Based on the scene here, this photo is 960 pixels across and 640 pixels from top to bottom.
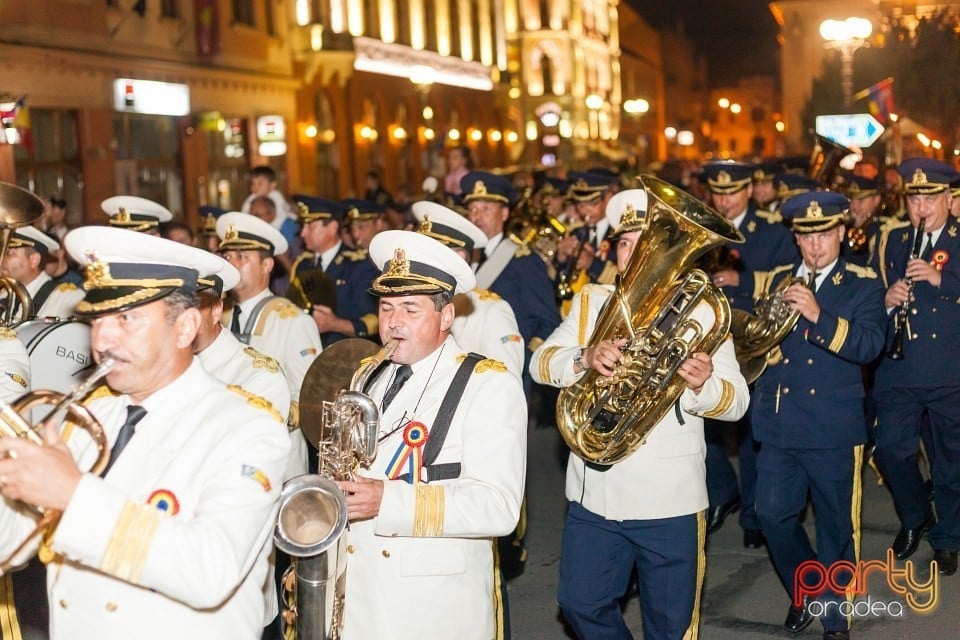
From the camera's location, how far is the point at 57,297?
767cm

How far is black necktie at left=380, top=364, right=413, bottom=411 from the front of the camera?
4504mm

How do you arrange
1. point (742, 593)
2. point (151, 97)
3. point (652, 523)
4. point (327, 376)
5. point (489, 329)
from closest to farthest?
point (652, 523), point (327, 376), point (489, 329), point (742, 593), point (151, 97)

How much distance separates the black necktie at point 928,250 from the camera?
26.3 ft

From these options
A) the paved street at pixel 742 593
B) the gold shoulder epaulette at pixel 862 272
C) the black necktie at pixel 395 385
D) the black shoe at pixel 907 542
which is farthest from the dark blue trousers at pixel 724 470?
the black necktie at pixel 395 385

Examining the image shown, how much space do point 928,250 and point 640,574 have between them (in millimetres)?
3677

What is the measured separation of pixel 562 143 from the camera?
6688 centimetres

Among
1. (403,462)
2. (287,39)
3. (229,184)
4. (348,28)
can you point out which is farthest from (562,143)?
(403,462)

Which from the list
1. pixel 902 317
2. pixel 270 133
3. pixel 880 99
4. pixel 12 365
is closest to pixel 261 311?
pixel 12 365

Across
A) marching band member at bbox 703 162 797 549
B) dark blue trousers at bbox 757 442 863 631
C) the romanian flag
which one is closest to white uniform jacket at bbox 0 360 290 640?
dark blue trousers at bbox 757 442 863 631

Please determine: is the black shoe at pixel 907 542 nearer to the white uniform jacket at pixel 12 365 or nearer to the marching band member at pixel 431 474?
the marching band member at pixel 431 474

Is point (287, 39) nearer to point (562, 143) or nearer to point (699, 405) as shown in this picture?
point (699, 405)

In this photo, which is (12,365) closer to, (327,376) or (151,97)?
(327,376)

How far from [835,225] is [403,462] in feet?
10.9

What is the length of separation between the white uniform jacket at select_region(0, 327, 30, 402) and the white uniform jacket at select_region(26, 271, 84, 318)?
2.16 m
